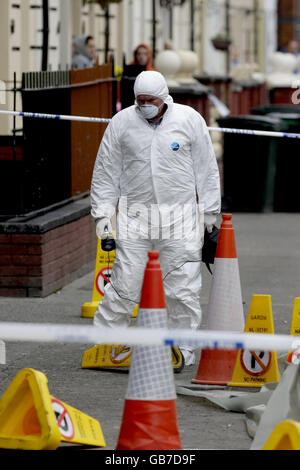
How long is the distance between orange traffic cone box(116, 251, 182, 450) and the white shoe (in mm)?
2043

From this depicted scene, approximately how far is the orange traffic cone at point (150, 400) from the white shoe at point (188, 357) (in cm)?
204

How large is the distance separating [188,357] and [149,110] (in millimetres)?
1445

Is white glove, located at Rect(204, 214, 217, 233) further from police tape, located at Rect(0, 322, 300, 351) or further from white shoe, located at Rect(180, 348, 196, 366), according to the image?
police tape, located at Rect(0, 322, 300, 351)

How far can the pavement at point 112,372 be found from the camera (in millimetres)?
6410

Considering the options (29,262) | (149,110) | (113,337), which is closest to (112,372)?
(149,110)

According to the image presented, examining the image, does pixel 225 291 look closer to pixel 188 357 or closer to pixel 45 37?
pixel 188 357

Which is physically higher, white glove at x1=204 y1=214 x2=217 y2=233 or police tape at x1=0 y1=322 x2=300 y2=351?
police tape at x1=0 y1=322 x2=300 y2=351

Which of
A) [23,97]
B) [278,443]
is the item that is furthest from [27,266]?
[278,443]

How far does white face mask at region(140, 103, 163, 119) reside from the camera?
25.5 ft

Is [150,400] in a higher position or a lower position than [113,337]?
lower

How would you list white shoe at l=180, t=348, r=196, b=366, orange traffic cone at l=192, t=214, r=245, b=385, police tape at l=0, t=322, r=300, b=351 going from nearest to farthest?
1. police tape at l=0, t=322, r=300, b=351
2. orange traffic cone at l=192, t=214, r=245, b=385
3. white shoe at l=180, t=348, r=196, b=366

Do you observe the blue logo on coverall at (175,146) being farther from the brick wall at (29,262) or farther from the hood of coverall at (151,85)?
the brick wall at (29,262)

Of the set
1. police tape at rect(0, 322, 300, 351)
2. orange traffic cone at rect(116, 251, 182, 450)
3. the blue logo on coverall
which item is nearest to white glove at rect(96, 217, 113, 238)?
the blue logo on coverall

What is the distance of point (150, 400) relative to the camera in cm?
578
